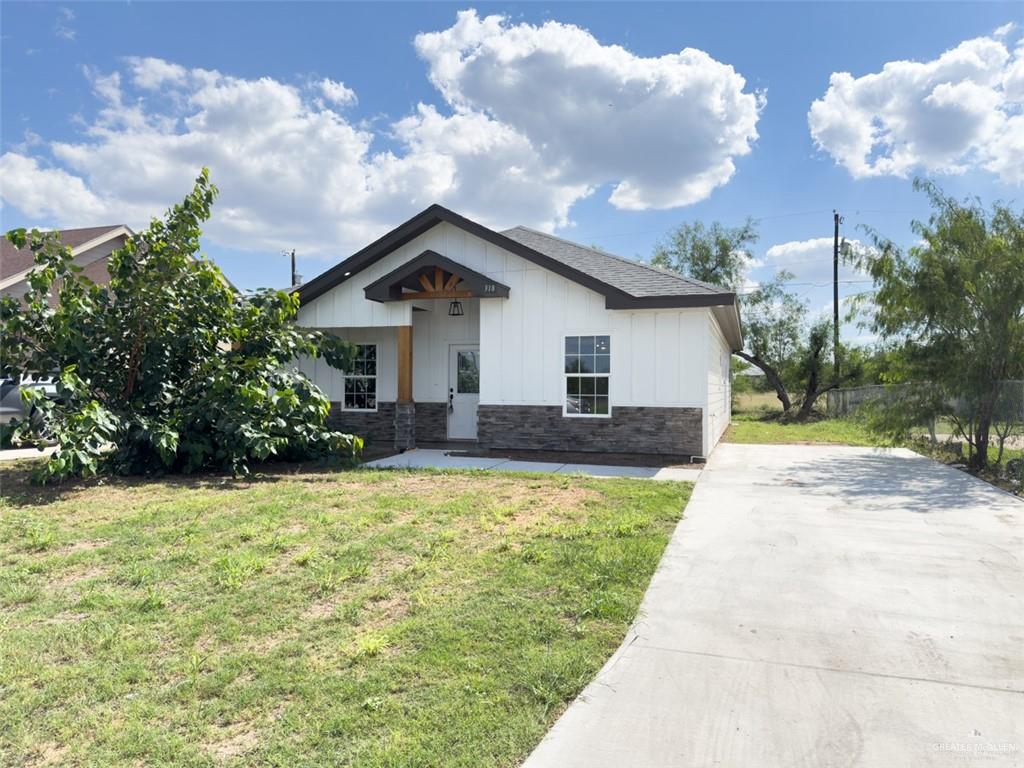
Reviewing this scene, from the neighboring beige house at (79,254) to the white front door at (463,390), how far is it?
491 inches

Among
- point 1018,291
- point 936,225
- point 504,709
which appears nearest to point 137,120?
point 504,709

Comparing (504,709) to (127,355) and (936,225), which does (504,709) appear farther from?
(936,225)

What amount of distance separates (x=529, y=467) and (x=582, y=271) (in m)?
3.80

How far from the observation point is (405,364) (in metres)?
12.0

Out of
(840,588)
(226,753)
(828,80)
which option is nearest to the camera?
(226,753)

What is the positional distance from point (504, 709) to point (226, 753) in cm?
115

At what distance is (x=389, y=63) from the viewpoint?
12.5m

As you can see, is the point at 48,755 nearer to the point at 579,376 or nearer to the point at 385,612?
the point at 385,612

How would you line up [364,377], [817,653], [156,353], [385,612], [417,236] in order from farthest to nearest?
1. [364,377]
2. [417,236]
3. [156,353]
4. [385,612]
5. [817,653]

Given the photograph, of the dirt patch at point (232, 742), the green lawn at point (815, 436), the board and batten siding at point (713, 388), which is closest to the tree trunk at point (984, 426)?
the green lawn at point (815, 436)

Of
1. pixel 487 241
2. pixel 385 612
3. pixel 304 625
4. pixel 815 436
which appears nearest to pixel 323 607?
pixel 304 625

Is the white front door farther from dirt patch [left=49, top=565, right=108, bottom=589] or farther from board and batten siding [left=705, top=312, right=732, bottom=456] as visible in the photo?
dirt patch [left=49, top=565, right=108, bottom=589]

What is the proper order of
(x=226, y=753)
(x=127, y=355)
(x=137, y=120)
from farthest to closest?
(x=137, y=120) → (x=127, y=355) → (x=226, y=753)

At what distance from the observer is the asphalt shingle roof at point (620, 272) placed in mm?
10555
